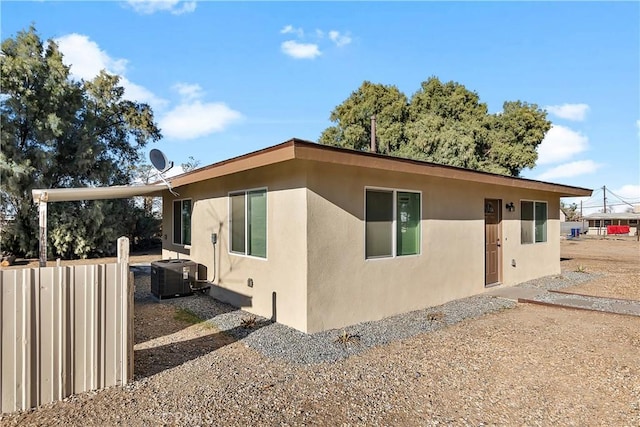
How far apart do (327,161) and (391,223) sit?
206 cm

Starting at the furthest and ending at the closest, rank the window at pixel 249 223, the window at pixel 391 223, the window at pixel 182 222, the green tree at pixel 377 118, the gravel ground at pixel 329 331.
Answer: the green tree at pixel 377 118 < the window at pixel 182 222 < the window at pixel 249 223 < the window at pixel 391 223 < the gravel ground at pixel 329 331

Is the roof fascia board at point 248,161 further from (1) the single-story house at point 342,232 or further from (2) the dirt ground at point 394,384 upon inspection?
(2) the dirt ground at point 394,384

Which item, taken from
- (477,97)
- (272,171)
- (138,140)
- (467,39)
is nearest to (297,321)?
(272,171)

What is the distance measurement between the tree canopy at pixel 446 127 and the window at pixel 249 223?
15568 millimetres

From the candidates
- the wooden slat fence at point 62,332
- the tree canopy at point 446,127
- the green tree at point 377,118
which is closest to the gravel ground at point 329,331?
the wooden slat fence at point 62,332

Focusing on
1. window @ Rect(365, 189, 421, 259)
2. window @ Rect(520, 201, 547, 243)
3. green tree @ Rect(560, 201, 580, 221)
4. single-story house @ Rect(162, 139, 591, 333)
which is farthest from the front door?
green tree @ Rect(560, 201, 580, 221)

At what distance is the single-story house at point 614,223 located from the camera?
1526 inches

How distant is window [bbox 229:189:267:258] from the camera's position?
6223 millimetres

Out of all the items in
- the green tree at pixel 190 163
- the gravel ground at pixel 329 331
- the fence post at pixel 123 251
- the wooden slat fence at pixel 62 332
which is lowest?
the gravel ground at pixel 329 331

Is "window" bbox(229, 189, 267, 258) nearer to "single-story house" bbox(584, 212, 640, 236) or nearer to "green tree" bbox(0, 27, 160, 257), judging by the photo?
"green tree" bbox(0, 27, 160, 257)

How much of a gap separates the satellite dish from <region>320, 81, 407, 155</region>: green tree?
1597 centimetres

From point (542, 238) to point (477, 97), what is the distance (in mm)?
15178

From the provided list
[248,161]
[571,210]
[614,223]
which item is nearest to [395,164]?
[248,161]

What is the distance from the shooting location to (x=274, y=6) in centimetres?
866
